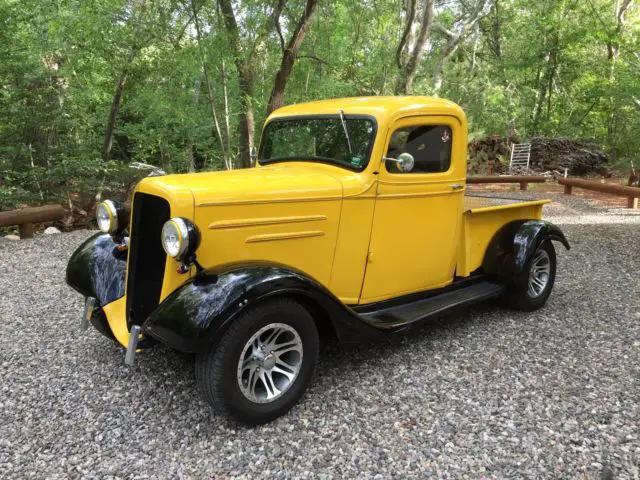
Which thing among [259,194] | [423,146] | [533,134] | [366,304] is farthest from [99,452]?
[533,134]

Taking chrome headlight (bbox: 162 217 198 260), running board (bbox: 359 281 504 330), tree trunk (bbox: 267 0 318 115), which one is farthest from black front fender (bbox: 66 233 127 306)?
tree trunk (bbox: 267 0 318 115)

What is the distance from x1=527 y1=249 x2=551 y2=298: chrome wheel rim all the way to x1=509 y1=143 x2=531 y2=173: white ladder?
591 inches

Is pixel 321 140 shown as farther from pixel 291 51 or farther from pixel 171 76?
pixel 171 76

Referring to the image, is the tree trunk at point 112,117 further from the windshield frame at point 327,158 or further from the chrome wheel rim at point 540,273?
the chrome wheel rim at point 540,273

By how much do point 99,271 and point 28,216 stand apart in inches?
199

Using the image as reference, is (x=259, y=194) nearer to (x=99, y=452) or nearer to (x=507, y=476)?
(x=99, y=452)

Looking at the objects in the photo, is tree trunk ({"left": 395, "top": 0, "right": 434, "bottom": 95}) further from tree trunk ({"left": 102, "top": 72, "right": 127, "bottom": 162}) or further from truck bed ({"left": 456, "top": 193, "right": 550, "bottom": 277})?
truck bed ({"left": 456, "top": 193, "right": 550, "bottom": 277})

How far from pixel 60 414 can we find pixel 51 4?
9045 mm

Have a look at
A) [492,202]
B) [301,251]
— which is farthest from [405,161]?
[492,202]

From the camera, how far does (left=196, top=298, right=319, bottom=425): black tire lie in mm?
2539

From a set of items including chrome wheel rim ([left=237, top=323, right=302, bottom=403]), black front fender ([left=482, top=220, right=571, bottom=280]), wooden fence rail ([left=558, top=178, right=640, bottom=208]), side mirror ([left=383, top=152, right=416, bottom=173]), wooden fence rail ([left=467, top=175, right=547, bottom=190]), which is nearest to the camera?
chrome wheel rim ([left=237, top=323, right=302, bottom=403])

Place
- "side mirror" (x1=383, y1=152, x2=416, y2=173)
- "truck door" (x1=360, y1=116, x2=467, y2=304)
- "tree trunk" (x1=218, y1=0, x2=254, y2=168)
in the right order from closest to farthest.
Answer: "side mirror" (x1=383, y1=152, x2=416, y2=173), "truck door" (x1=360, y1=116, x2=467, y2=304), "tree trunk" (x1=218, y1=0, x2=254, y2=168)

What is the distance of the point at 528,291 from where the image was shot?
4.43 meters

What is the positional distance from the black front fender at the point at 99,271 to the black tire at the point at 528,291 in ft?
10.8
